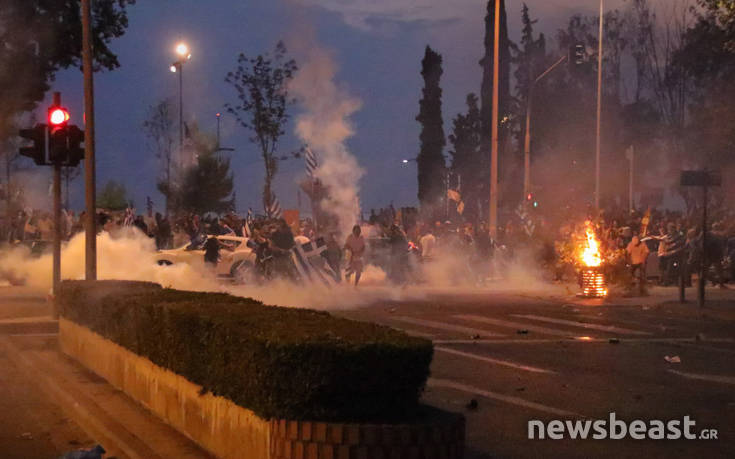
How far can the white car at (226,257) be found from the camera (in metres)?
29.5

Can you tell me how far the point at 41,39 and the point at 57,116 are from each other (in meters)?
10.2

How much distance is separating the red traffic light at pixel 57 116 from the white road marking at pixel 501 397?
29.1 feet

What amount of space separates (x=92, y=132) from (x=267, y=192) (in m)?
28.1

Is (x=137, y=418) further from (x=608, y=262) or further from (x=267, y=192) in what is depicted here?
(x=267, y=192)

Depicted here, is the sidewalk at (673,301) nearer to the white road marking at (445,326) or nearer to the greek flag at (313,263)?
the white road marking at (445,326)

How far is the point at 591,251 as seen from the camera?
25875 mm

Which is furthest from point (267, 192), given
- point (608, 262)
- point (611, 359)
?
point (611, 359)

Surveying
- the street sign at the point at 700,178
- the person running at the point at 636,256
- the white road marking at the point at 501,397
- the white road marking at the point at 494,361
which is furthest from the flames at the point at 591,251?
the white road marking at the point at 501,397

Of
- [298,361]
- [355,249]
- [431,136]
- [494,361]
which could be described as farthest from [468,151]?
[298,361]

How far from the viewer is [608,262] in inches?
1029

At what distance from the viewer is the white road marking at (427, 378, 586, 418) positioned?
34.2 feet

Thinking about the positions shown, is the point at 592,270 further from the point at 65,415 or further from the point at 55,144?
the point at 65,415

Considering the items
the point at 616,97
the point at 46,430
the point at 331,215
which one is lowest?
the point at 46,430

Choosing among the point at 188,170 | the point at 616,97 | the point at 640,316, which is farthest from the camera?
the point at 188,170
